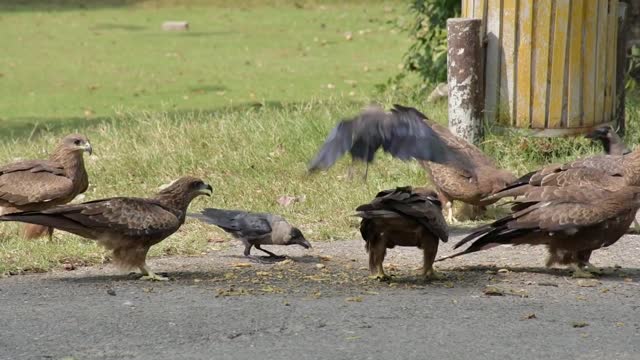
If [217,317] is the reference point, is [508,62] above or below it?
above

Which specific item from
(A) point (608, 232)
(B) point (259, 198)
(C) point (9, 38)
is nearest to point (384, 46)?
(C) point (9, 38)

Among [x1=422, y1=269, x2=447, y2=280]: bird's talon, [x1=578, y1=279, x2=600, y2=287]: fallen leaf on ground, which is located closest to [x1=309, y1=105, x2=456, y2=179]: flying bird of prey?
[x1=422, y1=269, x2=447, y2=280]: bird's talon

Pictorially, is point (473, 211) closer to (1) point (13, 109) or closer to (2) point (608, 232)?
(2) point (608, 232)

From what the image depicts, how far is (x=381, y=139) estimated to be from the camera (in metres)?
6.65

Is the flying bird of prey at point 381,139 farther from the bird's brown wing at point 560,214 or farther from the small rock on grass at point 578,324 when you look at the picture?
the small rock on grass at point 578,324

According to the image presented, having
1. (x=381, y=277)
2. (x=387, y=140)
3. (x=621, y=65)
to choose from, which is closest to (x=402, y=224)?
(x=381, y=277)

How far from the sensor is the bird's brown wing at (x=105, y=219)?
6651mm

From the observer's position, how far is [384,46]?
57.2 feet

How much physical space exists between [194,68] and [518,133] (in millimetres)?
7006

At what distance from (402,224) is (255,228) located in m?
1.11

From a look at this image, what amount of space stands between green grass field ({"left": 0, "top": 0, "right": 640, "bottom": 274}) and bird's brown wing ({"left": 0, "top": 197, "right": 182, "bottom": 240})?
0.50m

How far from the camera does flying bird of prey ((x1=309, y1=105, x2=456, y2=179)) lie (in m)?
6.57

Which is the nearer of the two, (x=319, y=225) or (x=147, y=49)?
(x=319, y=225)

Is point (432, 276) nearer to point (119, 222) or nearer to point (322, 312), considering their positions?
point (322, 312)
